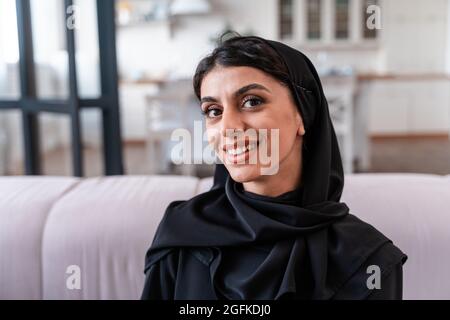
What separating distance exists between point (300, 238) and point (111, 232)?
0.51 meters

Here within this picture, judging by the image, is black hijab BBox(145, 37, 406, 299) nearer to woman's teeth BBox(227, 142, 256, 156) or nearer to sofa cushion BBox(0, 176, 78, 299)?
woman's teeth BBox(227, 142, 256, 156)

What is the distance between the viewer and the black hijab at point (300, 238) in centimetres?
71

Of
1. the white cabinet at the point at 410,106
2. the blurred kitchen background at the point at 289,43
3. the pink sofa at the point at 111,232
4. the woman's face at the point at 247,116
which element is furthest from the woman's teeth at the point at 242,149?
the white cabinet at the point at 410,106

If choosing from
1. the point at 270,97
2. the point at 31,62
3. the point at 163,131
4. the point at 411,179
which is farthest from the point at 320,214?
the point at 163,131

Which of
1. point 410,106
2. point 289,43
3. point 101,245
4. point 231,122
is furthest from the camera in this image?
point 289,43

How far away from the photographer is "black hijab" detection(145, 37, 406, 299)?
71 centimetres

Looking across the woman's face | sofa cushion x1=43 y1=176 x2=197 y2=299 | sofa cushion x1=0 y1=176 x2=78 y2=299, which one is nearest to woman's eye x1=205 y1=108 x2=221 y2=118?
the woman's face

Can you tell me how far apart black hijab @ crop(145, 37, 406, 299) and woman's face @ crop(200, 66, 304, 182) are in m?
0.03

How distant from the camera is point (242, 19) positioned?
5918 mm

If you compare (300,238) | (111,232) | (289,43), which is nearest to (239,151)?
(300,238)

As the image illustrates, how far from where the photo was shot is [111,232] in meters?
1.11

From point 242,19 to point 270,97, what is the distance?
17.8 feet

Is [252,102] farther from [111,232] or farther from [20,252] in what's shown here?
[20,252]
